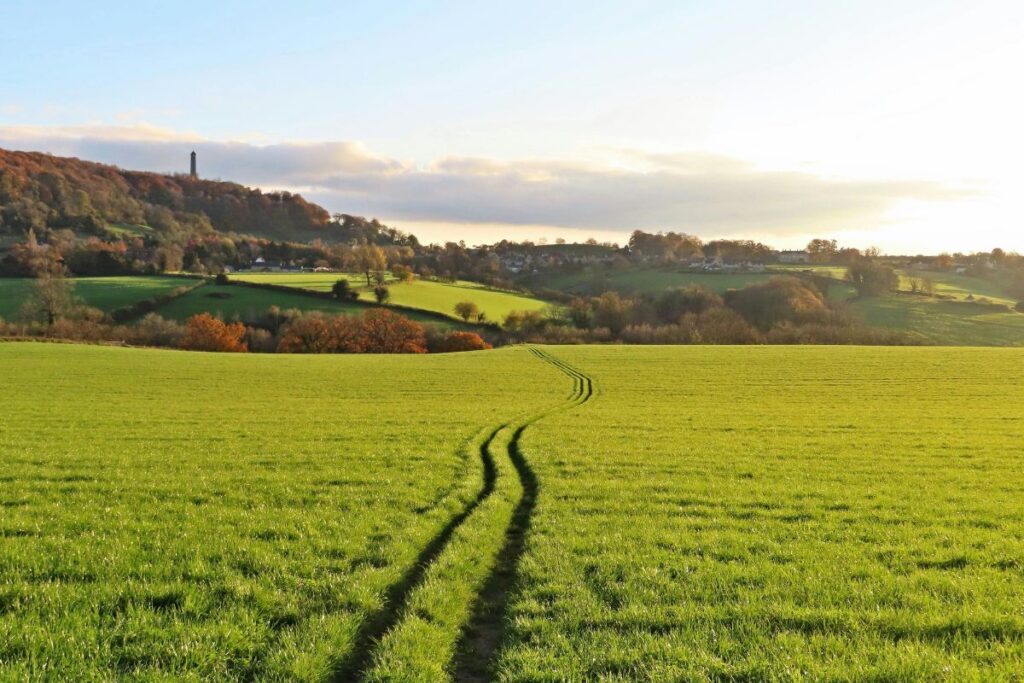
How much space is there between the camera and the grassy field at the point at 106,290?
9731cm

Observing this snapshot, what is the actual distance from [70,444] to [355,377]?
25645 mm

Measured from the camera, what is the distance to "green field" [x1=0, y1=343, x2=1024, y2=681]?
6301mm

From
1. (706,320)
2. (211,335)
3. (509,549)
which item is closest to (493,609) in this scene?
(509,549)

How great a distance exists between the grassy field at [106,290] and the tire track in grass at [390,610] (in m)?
105

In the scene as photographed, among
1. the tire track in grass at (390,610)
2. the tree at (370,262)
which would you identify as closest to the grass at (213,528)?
the tire track in grass at (390,610)

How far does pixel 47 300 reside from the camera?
86.1 meters

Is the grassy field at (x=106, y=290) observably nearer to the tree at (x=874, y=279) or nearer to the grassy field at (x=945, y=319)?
the grassy field at (x=945, y=319)

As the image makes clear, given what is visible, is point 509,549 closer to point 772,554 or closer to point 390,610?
point 390,610

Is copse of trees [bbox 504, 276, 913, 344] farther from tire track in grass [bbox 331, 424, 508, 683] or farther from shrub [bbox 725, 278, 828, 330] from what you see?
tire track in grass [bbox 331, 424, 508, 683]

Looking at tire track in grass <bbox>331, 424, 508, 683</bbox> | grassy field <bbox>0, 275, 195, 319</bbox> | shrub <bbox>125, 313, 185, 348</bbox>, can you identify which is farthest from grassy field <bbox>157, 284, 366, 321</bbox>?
tire track in grass <bbox>331, 424, 508, 683</bbox>

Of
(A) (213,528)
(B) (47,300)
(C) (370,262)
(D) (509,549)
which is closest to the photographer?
(D) (509,549)

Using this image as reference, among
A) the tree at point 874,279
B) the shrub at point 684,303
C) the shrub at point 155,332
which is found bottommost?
the shrub at point 155,332

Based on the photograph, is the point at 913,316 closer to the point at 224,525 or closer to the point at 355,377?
the point at 355,377

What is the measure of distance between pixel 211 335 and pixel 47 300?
2148 centimetres
